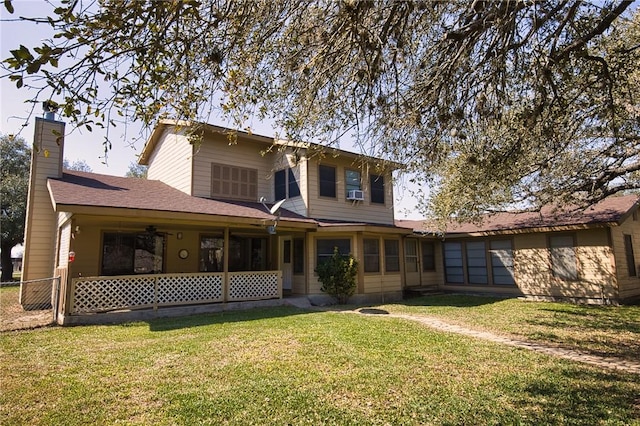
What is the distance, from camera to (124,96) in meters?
3.12

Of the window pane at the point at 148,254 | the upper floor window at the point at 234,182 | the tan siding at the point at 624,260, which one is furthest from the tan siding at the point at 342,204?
the tan siding at the point at 624,260

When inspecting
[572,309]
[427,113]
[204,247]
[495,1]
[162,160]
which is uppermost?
[162,160]

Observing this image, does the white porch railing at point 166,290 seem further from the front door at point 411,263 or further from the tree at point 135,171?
the tree at point 135,171

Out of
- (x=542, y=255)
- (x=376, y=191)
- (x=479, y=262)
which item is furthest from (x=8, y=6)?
(x=479, y=262)

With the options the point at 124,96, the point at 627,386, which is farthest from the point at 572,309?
the point at 124,96

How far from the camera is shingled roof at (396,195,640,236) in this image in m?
11.9

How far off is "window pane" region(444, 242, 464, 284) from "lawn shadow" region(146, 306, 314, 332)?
8.45 metres

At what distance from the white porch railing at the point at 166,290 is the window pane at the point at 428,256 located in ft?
24.8

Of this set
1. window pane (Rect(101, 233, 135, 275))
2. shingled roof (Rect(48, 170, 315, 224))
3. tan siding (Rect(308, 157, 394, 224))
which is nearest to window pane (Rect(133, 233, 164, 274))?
window pane (Rect(101, 233, 135, 275))

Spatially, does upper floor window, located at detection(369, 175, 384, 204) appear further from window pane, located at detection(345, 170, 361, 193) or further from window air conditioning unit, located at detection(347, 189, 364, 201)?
window air conditioning unit, located at detection(347, 189, 364, 201)

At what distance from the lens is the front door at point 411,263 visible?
1540cm

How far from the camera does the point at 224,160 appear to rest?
13336 mm

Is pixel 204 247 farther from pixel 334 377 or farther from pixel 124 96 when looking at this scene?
pixel 124 96

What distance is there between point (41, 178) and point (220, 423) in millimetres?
11691
